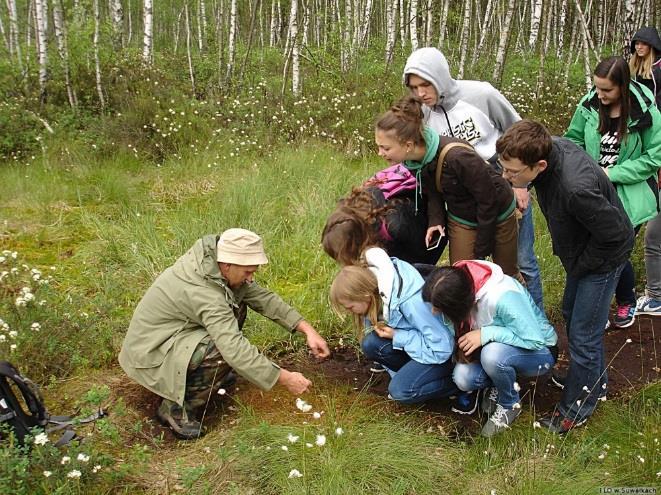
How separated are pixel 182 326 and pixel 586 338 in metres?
2.05

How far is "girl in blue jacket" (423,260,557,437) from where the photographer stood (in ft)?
8.64

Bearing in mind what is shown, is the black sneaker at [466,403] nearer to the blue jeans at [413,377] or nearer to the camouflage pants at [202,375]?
the blue jeans at [413,377]

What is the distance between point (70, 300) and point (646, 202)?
3.80 meters

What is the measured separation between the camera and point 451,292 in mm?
2590

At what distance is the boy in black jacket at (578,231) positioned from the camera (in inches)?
97.7

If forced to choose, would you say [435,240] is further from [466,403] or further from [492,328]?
[466,403]

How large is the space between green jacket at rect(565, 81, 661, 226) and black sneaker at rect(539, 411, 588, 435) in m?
1.22

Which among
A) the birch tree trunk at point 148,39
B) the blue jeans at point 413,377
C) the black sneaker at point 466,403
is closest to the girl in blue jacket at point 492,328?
the blue jeans at point 413,377

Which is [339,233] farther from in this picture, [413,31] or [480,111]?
[413,31]

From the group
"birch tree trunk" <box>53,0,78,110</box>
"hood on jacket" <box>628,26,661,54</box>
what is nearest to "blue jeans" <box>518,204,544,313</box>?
"hood on jacket" <box>628,26,661,54</box>

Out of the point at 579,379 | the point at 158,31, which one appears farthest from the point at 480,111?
the point at 158,31

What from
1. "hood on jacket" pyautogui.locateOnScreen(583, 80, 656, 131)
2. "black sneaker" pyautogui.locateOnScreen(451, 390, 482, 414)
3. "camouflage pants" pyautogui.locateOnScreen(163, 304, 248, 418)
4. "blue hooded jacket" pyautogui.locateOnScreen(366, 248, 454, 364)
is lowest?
"black sneaker" pyautogui.locateOnScreen(451, 390, 482, 414)

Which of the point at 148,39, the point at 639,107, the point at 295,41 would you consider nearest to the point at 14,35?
the point at 148,39

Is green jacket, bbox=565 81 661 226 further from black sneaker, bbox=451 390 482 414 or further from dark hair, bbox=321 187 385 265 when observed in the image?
dark hair, bbox=321 187 385 265
